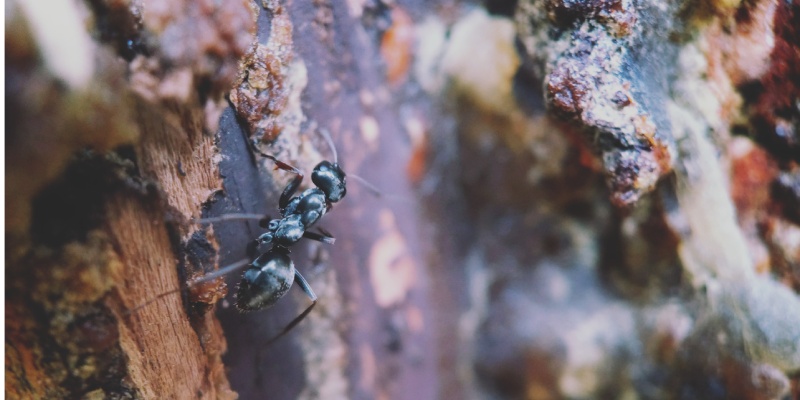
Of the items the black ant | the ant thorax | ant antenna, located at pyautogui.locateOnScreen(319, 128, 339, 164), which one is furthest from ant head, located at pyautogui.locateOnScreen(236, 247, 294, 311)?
ant antenna, located at pyautogui.locateOnScreen(319, 128, 339, 164)

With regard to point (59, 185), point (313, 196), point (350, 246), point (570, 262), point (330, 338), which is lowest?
point (570, 262)

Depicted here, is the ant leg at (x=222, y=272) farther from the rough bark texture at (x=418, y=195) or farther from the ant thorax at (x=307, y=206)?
the ant thorax at (x=307, y=206)

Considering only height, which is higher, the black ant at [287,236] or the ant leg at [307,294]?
the black ant at [287,236]

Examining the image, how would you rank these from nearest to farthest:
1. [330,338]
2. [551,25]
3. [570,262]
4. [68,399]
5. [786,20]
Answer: [68,399] → [786,20] → [551,25] → [330,338] → [570,262]

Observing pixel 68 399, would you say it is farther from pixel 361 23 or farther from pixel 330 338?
pixel 361 23

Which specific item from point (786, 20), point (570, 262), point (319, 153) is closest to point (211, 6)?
point (319, 153)

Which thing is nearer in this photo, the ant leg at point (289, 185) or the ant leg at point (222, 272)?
the ant leg at point (222, 272)

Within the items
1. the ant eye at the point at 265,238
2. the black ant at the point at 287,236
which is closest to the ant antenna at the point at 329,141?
the black ant at the point at 287,236

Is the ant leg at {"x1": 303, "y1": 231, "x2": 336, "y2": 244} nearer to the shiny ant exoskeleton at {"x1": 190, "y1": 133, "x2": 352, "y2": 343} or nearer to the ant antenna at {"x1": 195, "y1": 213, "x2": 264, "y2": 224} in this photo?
the shiny ant exoskeleton at {"x1": 190, "y1": 133, "x2": 352, "y2": 343}
